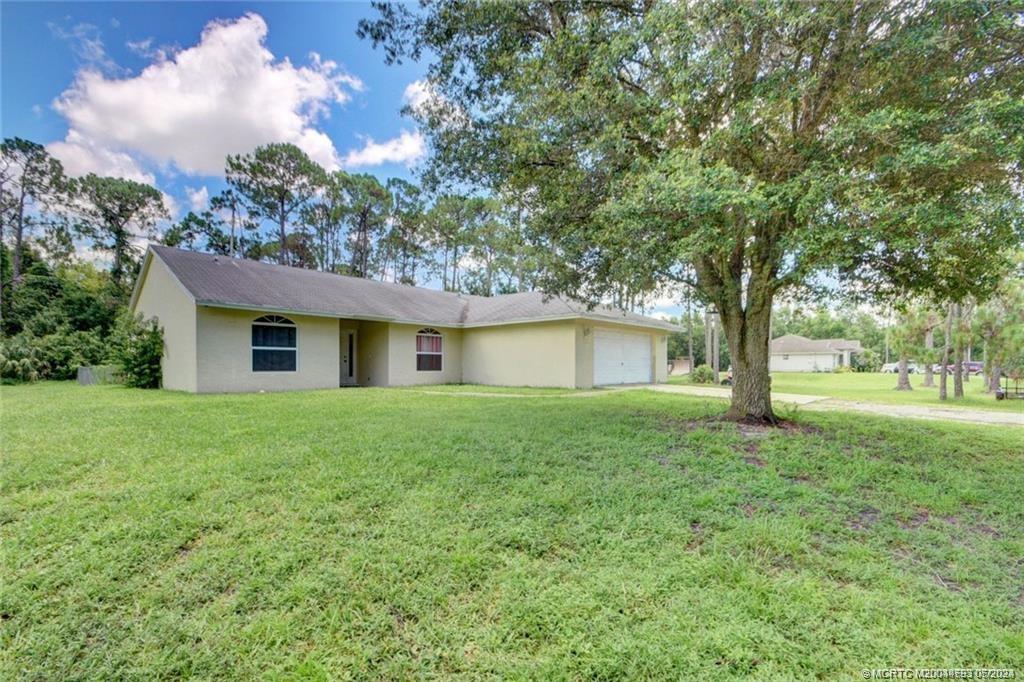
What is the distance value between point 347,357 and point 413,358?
8.23 feet

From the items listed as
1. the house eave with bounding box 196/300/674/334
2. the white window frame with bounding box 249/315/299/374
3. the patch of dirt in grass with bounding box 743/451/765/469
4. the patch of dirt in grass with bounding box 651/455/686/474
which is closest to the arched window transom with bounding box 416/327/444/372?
the house eave with bounding box 196/300/674/334

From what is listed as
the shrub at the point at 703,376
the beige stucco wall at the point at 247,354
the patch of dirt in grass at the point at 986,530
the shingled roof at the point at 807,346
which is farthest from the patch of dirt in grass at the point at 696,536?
the shingled roof at the point at 807,346

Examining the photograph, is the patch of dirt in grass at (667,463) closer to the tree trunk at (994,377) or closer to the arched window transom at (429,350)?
the arched window transom at (429,350)

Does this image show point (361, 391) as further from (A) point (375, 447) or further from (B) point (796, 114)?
(B) point (796, 114)

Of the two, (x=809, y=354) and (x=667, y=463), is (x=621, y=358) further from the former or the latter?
(x=809, y=354)

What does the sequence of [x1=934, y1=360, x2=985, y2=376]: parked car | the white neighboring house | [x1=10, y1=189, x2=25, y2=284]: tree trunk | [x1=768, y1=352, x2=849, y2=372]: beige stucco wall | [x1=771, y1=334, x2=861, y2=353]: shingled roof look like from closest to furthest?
[x1=934, y1=360, x2=985, y2=376]: parked car, [x1=10, y1=189, x2=25, y2=284]: tree trunk, [x1=768, y1=352, x2=849, y2=372]: beige stucco wall, the white neighboring house, [x1=771, y1=334, x2=861, y2=353]: shingled roof

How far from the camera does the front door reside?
15766 mm

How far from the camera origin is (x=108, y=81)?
991 cm

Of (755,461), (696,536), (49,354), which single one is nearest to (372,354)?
(49,354)

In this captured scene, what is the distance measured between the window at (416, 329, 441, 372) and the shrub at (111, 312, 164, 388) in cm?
764

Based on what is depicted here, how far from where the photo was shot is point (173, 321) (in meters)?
12.2

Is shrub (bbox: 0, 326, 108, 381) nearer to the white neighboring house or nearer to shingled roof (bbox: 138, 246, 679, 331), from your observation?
shingled roof (bbox: 138, 246, 679, 331)

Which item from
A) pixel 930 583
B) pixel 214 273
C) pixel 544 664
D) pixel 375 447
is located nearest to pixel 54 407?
pixel 214 273

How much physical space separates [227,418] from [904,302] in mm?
11539
